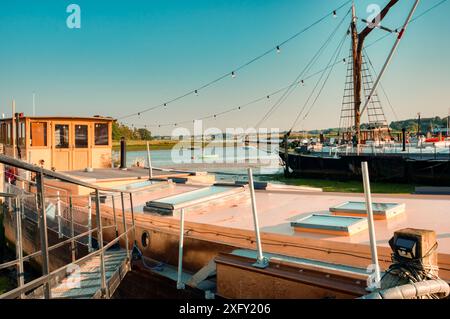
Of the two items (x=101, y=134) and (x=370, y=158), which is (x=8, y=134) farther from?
(x=370, y=158)

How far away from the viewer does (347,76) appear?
33562mm

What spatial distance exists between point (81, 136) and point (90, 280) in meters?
10.9

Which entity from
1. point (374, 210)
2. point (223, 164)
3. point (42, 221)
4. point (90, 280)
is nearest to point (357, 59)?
point (223, 164)

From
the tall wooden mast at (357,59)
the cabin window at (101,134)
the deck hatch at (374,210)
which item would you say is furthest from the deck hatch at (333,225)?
the tall wooden mast at (357,59)

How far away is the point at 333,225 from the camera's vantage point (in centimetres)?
450

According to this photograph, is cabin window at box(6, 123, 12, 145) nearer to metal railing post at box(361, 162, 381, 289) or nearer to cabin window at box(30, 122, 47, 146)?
cabin window at box(30, 122, 47, 146)

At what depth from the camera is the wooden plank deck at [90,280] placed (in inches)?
169

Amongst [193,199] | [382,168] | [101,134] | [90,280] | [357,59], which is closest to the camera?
[90,280]

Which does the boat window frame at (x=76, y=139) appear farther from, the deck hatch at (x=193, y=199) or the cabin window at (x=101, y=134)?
the deck hatch at (x=193, y=199)

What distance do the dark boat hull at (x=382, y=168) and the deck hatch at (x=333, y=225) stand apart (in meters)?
23.7

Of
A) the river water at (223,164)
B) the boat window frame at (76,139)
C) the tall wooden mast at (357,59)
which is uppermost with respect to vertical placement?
the tall wooden mast at (357,59)

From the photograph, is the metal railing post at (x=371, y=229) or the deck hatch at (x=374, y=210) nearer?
the metal railing post at (x=371, y=229)

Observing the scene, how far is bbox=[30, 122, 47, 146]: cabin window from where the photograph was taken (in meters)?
13.8
